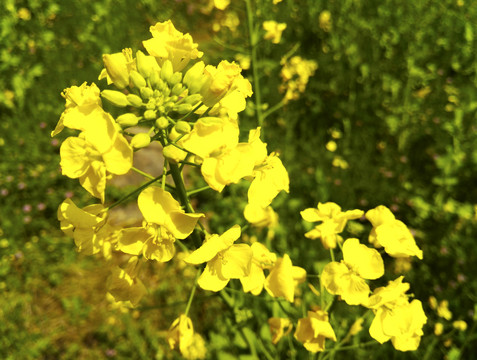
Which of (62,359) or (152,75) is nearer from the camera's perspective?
(152,75)

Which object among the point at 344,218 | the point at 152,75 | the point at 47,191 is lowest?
the point at 47,191

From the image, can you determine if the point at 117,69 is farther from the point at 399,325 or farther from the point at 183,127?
the point at 399,325

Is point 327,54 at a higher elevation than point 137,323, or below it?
higher

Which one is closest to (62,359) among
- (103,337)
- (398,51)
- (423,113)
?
(103,337)

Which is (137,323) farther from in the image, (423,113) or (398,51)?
(398,51)

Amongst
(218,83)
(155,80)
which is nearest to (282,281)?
(218,83)

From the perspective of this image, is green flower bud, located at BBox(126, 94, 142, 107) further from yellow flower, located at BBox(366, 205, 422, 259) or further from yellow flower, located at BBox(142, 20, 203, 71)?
yellow flower, located at BBox(366, 205, 422, 259)

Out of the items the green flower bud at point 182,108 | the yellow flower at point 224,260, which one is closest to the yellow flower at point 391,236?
the yellow flower at point 224,260
